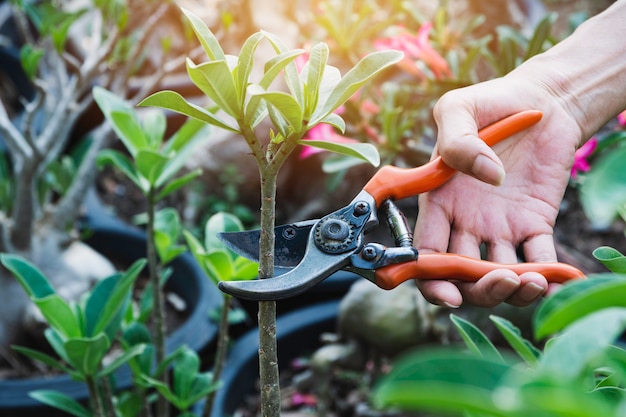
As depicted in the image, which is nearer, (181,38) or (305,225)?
(305,225)

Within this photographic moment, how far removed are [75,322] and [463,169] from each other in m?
0.53

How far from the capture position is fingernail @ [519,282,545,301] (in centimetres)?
72

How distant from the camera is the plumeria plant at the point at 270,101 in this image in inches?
20.7

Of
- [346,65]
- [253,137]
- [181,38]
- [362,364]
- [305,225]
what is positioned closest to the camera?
[253,137]

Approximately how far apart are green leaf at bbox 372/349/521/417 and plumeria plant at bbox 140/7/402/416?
26 cm

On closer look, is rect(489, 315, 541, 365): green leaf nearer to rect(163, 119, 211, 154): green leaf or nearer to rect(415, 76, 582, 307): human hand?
rect(415, 76, 582, 307): human hand

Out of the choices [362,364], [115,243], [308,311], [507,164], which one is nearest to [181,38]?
[115,243]

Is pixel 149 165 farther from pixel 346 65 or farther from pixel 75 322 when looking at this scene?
pixel 346 65

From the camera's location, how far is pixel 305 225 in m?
0.79

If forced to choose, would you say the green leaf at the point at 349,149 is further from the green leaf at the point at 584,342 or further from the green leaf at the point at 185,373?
the green leaf at the point at 185,373

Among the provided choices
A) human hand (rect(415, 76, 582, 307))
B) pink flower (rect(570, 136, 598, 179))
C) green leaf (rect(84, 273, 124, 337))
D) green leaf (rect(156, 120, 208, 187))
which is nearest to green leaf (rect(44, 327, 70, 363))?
green leaf (rect(84, 273, 124, 337))

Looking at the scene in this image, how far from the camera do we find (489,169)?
75cm

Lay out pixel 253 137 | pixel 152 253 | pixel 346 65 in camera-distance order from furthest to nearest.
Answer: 1. pixel 346 65
2. pixel 152 253
3. pixel 253 137

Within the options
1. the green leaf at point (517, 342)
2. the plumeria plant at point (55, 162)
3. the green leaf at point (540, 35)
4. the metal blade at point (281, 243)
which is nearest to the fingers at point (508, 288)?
the green leaf at point (517, 342)
